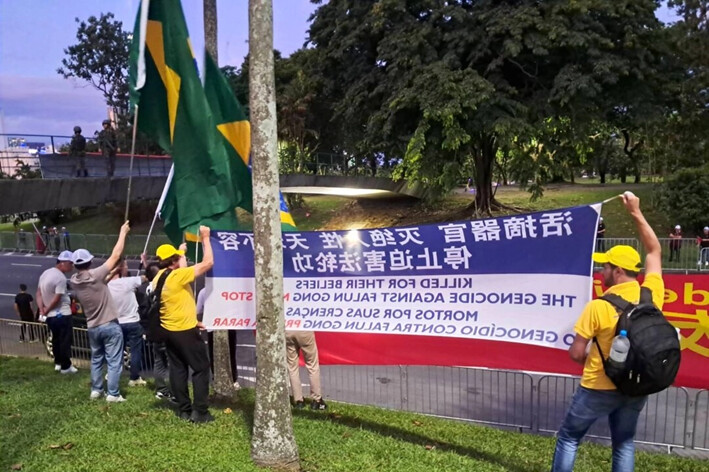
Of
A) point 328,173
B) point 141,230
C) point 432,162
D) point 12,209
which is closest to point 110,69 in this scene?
point 141,230

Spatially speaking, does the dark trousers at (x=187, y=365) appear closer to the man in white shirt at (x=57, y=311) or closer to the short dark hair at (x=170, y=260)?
the short dark hair at (x=170, y=260)

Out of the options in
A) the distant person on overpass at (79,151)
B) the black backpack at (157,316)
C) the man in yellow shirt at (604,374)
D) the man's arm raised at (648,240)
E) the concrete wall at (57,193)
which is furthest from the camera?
the distant person on overpass at (79,151)

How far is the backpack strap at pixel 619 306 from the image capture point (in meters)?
3.77

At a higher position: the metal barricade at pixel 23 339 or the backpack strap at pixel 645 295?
the backpack strap at pixel 645 295

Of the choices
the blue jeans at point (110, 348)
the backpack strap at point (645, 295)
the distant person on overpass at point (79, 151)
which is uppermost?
the distant person on overpass at point (79, 151)

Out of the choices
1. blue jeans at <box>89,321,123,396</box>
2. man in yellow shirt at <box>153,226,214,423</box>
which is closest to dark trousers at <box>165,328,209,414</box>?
man in yellow shirt at <box>153,226,214,423</box>

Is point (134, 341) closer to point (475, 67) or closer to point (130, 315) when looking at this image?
point (130, 315)

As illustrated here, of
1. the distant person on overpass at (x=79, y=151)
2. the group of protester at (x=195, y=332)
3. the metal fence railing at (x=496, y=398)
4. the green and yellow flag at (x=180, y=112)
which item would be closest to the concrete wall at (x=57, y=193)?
the distant person on overpass at (x=79, y=151)

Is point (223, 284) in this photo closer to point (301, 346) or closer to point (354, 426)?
point (301, 346)

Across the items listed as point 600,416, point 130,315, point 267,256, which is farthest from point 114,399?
point 600,416

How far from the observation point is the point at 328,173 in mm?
36156

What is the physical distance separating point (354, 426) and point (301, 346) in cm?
101

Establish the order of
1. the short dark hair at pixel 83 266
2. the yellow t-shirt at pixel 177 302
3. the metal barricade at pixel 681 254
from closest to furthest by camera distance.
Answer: the yellow t-shirt at pixel 177 302 < the short dark hair at pixel 83 266 < the metal barricade at pixel 681 254

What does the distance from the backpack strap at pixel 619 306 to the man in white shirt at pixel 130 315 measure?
587 centimetres
